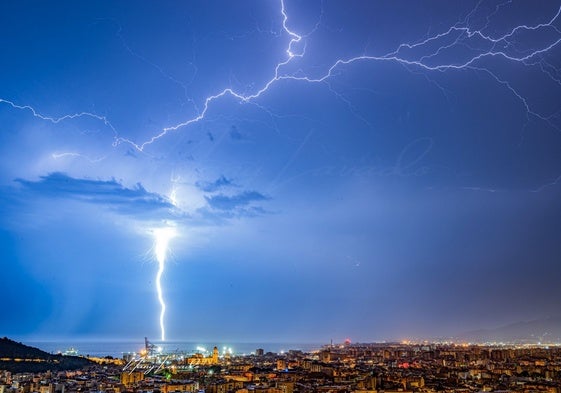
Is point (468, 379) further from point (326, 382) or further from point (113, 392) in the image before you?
point (113, 392)

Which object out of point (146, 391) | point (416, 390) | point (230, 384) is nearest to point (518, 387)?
point (416, 390)

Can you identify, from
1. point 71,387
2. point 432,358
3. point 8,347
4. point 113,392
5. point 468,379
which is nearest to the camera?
point 113,392

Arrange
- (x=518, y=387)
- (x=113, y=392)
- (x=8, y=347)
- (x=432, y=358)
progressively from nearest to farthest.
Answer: (x=113, y=392) < (x=518, y=387) < (x=8, y=347) < (x=432, y=358)

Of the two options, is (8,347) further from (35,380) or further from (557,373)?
(557,373)

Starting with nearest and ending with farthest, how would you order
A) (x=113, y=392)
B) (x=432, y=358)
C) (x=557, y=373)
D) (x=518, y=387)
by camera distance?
1. (x=113, y=392)
2. (x=518, y=387)
3. (x=557, y=373)
4. (x=432, y=358)

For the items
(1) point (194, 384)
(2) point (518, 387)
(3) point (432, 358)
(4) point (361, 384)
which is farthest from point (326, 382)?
(3) point (432, 358)

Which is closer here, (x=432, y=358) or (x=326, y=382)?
(x=326, y=382)
